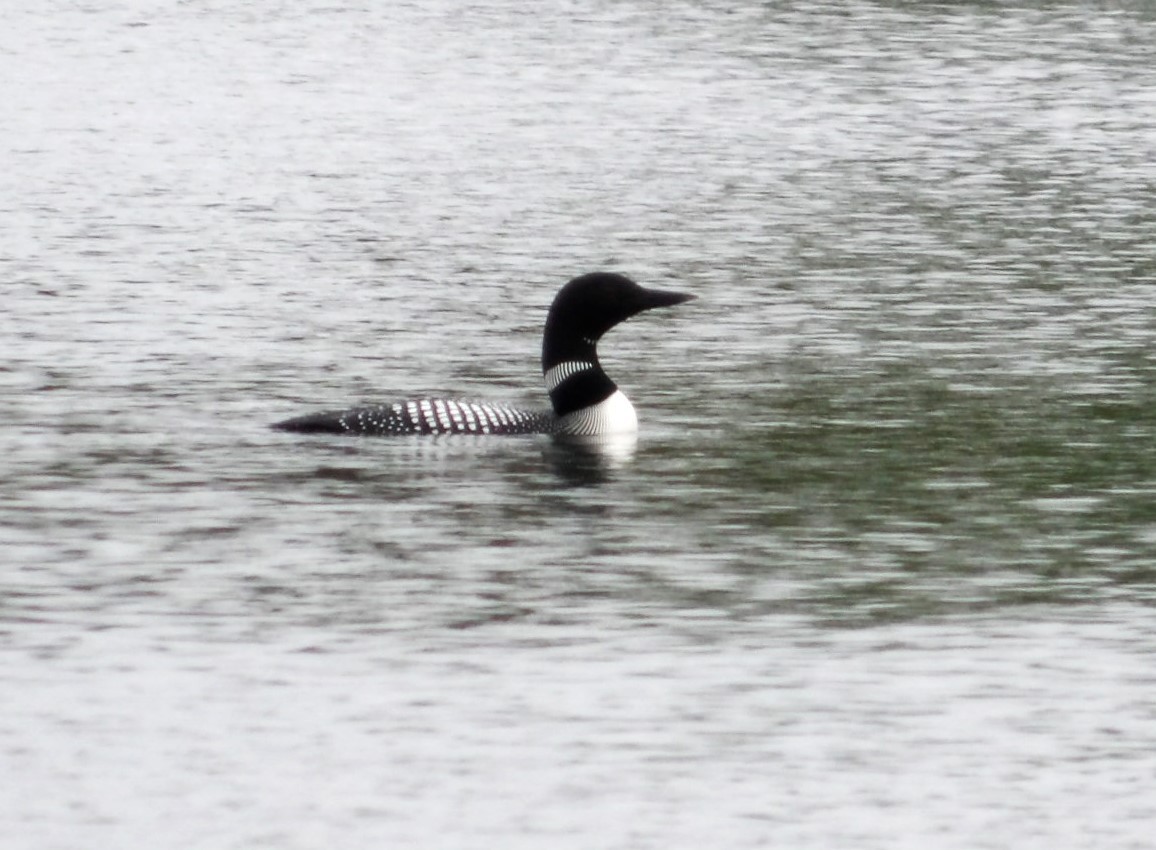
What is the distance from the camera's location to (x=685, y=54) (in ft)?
129

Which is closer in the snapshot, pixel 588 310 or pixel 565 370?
pixel 565 370

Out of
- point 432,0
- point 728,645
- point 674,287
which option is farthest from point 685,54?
point 728,645

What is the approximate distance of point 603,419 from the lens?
1456 centimetres

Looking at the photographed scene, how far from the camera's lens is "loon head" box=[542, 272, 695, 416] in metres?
14.7

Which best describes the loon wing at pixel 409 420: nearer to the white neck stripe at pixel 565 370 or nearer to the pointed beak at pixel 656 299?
the white neck stripe at pixel 565 370

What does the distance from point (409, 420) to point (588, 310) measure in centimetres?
116

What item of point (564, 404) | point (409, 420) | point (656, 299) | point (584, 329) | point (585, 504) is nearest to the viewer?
point (585, 504)

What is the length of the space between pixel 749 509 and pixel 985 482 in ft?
4.25

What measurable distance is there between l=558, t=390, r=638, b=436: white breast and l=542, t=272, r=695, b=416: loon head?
0.12 ft

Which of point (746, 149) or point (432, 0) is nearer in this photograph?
point (746, 149)

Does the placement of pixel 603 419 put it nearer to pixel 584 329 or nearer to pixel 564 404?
pixel 564 404

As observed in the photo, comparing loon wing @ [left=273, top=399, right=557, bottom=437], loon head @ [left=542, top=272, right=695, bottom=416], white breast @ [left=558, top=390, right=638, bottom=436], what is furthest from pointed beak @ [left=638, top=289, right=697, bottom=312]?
loon wing @ [left=273, top=399, right=557, bottom=437]

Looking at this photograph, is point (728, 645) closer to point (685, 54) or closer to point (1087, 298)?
point (1087, 298)

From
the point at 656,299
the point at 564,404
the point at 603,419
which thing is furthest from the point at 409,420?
the point at 656,299
